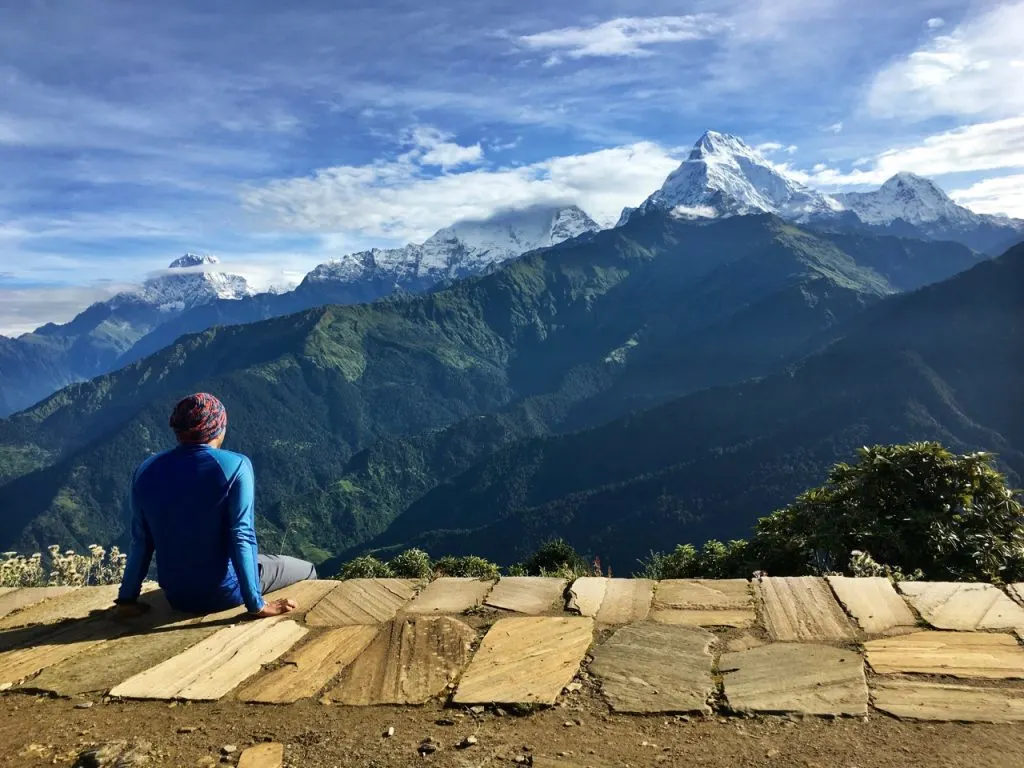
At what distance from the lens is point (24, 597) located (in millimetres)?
7172

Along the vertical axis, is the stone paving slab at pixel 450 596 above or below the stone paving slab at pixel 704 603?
above

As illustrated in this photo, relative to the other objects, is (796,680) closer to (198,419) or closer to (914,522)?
(198,419)

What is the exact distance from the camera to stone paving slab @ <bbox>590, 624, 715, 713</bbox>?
3.84 meters

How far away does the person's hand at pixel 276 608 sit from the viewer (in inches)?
222

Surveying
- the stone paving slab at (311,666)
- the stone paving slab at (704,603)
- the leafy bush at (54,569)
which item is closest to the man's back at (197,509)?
the stone paving slab at (311,666)

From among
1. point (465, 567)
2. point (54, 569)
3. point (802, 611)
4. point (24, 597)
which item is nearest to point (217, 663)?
point (24, 597)

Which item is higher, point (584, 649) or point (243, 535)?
point (243, 535)

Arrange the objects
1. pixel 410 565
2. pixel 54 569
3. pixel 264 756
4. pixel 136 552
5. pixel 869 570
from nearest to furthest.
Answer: pixel 264 756 < pixel 136 552 < pixel 869 570 < pixel 410 565 < pixel 54 569

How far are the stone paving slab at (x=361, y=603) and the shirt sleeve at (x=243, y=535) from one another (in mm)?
522

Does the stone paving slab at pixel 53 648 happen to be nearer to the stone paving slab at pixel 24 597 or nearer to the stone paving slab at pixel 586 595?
the stone paving slab at pixel 24 597

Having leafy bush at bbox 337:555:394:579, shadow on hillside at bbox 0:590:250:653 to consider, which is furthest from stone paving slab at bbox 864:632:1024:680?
leafy bush at bbox 337:555:394:579

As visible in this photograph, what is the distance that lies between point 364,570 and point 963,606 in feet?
30.5

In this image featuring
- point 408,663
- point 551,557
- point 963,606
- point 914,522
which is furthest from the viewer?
point 551,557

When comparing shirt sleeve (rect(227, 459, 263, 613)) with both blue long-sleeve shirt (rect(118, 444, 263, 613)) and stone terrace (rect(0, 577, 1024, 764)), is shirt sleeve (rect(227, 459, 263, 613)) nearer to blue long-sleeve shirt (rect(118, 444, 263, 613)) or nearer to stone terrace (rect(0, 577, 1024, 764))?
blue long-sleeve shirt (rect(118, 444, 263, 613))
